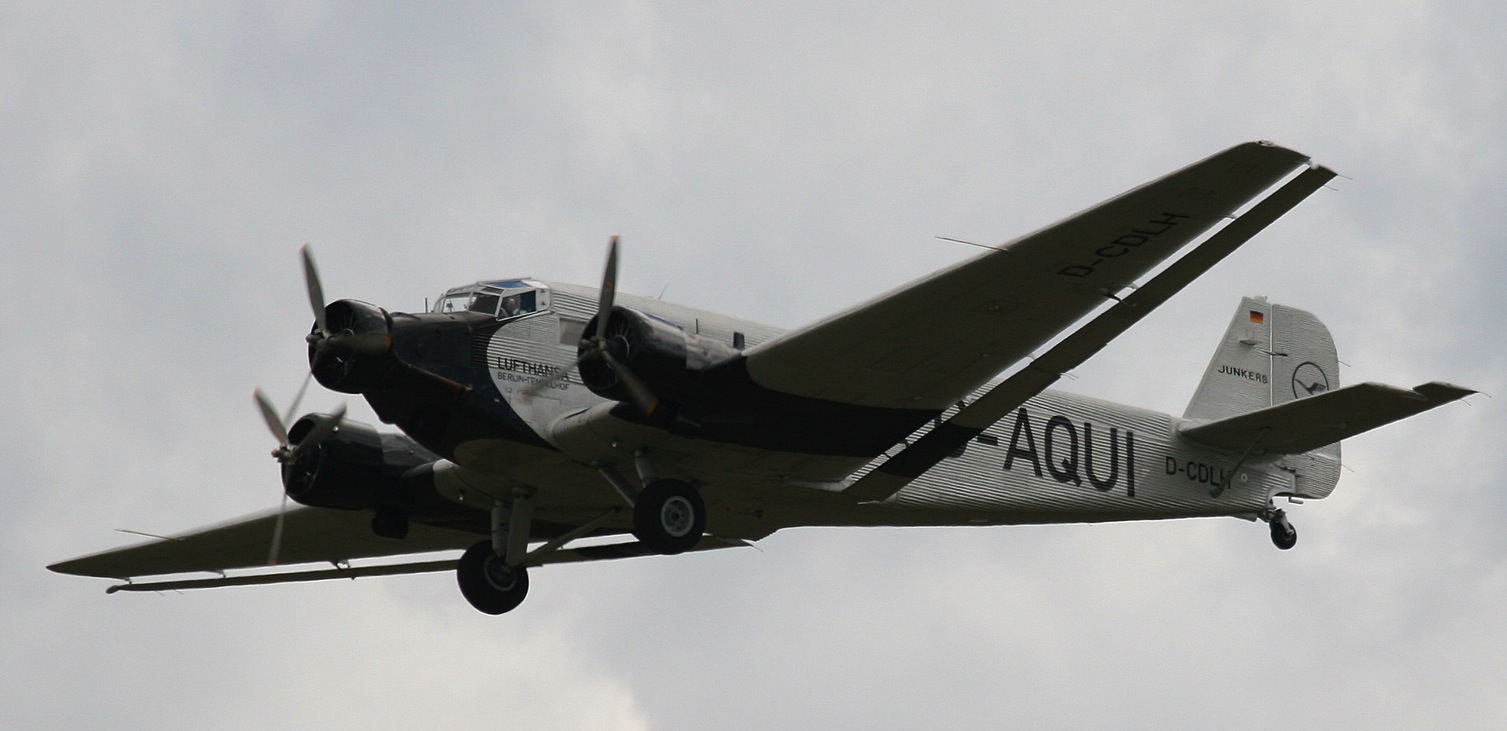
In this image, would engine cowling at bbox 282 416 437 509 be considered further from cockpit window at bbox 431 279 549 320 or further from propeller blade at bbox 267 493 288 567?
cockpit window at bbox 431 279 549 320

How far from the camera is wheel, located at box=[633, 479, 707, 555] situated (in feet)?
55.1

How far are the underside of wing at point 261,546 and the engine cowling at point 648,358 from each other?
5755 mm

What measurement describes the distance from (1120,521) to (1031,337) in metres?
5.44

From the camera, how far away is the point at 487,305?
17531mm

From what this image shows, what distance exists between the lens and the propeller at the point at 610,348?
1628 centimetres

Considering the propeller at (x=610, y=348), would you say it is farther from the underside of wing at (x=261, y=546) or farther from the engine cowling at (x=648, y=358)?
the underside of wing at (x=261, y=546)

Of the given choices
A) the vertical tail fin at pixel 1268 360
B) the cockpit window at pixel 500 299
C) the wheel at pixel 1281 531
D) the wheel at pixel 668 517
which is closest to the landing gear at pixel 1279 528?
the wheel at pixel 1281 531

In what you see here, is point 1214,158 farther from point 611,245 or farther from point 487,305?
point 487,305

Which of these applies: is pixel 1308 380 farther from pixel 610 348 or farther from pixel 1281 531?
pixel 610 348

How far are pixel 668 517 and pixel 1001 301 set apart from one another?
3716 mm

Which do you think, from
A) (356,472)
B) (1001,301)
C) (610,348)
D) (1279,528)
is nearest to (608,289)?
(610,348)

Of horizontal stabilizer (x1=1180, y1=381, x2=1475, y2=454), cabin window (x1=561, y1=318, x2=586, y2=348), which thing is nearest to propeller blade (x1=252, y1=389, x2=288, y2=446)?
cabin window (x1=561, y1=318, x2=586, y2=348)

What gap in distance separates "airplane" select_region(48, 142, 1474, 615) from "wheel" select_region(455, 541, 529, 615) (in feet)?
0.09

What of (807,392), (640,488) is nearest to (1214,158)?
(807,392)
